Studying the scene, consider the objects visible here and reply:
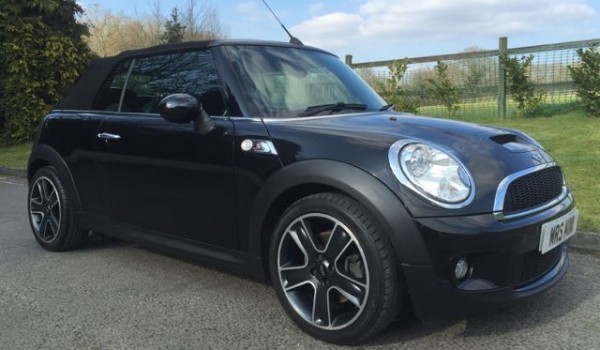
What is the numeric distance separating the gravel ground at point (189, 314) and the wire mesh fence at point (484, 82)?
7.35 metres

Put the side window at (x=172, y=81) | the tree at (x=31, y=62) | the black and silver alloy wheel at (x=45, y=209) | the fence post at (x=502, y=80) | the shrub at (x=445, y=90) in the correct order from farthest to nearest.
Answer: the tree at (x=31, y=62) < the shrub at (x=445, y=90) < the fence post at (x=502, y=80) < the black and silver alloy wheel at (x=45, y=209) < the side window at (x=172, y=81)

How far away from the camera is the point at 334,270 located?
2.98 m

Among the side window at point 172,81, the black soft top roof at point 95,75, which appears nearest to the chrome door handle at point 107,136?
the side window at point 172,81

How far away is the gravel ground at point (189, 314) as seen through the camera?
3049 millimetres

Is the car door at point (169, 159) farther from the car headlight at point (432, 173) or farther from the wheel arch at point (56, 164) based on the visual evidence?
the car headlight at point (432, 173)

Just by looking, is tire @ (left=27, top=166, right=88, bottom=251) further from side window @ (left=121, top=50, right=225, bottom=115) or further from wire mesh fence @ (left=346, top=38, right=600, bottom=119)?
wire mesh fence @ (left=346, top=38, right=600, bottom=119)

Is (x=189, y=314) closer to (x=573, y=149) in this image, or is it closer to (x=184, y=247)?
(x=184, y=247)

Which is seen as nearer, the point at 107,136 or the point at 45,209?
the point at 107,136

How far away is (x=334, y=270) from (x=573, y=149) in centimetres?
626

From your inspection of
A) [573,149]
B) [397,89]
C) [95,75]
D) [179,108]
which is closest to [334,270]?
[179,108]

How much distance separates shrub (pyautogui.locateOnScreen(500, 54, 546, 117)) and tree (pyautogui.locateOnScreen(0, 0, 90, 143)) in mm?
10434

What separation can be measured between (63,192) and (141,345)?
2130 mm

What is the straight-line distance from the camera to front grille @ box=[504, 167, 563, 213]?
282 cm

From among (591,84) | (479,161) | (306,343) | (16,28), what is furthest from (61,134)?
(16,28)
